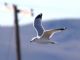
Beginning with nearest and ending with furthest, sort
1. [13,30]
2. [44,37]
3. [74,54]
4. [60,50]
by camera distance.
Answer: [44,37], [13,30], [60,50], [74,54]

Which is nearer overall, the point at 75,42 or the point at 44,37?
the point at 44,37

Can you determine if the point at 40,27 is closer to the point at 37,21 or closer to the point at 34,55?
the point at 37,21

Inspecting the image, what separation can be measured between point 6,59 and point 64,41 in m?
2.28

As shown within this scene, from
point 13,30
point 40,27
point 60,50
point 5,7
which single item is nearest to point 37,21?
point 40,27

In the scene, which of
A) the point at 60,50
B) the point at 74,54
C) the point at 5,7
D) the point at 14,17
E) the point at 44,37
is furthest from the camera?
the point at 74,54

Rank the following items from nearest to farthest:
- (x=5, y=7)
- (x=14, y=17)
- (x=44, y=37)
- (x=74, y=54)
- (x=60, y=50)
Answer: (x=44, y=37) → (x=5, y=7) → (x=14, y=17) → (x=60, y=50) → (x=74, y=54)

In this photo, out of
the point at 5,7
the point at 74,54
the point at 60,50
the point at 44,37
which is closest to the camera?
the point at 44,37

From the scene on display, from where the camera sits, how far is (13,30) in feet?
39.5

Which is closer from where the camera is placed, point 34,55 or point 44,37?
point 44,37

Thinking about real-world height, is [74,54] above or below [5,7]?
below

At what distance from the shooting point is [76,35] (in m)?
17.9

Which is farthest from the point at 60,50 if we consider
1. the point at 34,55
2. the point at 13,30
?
the point at 13,30

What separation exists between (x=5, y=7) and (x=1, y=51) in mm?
8678

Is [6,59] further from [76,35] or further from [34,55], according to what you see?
[76,35]
